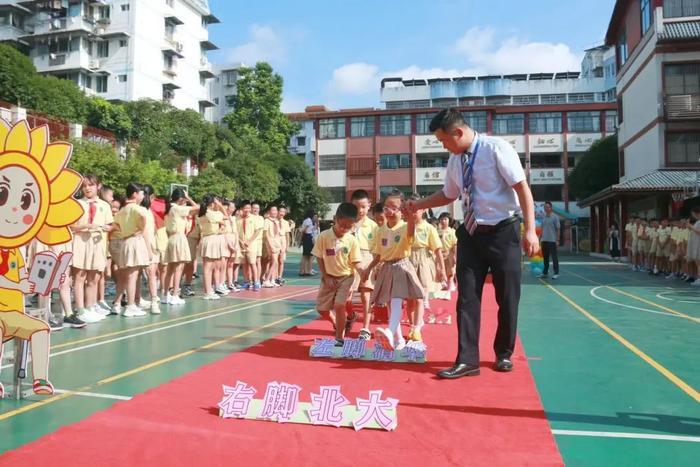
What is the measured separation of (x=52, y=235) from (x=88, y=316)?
3.49 metres

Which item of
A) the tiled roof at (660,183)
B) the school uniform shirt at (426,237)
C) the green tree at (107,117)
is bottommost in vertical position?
the school uniform shirt at (426,237)

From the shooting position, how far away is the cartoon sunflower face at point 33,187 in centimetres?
375

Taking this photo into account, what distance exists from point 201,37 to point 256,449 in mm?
54840

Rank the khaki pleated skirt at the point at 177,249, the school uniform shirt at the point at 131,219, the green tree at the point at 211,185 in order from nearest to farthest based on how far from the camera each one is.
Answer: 1. the school uniform shirt at the point at 131,219
2. the khaki pleated skirt at the point at 177,249
3. the green tree at the point at 211,185

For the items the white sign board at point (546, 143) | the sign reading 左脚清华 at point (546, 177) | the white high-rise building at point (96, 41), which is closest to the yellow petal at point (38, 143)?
the white high-rise building at point (96, 41)

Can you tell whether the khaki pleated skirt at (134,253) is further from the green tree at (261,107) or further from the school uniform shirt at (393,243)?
the green tree at (261,107)

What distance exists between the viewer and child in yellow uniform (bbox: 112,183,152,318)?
7488 mm

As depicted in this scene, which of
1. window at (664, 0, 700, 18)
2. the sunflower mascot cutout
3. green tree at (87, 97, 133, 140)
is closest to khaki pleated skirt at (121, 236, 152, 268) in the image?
the sunflower mascot cutout

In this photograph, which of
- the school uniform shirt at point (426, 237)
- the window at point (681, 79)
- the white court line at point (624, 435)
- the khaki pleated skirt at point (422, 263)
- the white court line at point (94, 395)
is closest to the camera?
the white court line at point (624, 435)

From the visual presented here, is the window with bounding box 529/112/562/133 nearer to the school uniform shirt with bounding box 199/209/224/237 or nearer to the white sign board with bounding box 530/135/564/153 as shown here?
the white sign board with bounding box 530/135/564/153

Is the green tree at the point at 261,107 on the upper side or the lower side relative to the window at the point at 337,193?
upper

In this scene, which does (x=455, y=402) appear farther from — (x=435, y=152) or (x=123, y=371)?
(x=435, y=152)

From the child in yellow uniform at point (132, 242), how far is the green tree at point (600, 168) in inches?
1350

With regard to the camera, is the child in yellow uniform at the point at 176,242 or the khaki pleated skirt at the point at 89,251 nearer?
the khaki pleated skirt at the point at 89,251
